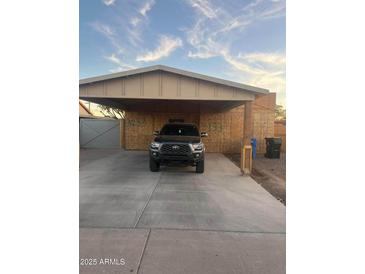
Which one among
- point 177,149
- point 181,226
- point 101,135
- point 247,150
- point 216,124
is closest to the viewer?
point 181,226

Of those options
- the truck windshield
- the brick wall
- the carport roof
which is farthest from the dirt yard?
the brick wall

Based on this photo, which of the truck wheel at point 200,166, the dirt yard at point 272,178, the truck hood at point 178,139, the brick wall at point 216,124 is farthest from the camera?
the brick wall at point 216,124

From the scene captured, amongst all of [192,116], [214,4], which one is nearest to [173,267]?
[214,4]

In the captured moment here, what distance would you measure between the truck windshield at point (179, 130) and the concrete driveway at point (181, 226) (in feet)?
8.08

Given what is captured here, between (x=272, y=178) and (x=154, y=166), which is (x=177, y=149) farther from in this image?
(x=272, y=178)

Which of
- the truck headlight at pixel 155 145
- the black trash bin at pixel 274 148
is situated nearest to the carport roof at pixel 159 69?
the truck headlight at pixel 155 145

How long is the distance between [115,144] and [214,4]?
1346 centimetres

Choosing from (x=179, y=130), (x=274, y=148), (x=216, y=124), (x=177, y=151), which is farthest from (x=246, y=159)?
(x=216, y=124)

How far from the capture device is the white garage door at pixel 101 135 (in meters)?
16.9

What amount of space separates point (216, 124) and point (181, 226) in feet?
36.9

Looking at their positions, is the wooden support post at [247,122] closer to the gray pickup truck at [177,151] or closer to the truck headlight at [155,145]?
the gray pickup truck at [177,151]

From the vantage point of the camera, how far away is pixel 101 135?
17.0 meters

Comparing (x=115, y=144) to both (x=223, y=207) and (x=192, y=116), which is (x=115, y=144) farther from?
(x=223, y=207)
